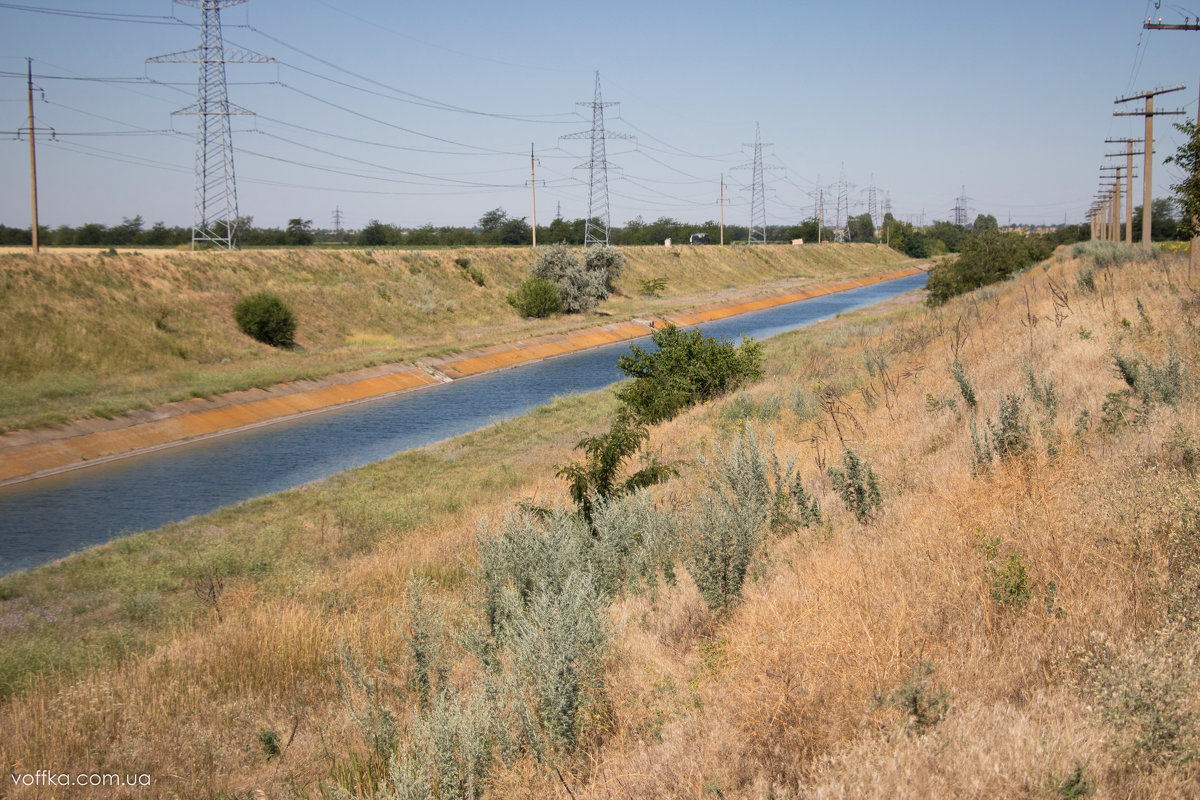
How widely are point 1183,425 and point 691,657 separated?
4098 millimetres

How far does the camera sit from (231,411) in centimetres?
2408

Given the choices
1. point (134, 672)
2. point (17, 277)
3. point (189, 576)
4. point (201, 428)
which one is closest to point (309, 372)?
point (201, 428)

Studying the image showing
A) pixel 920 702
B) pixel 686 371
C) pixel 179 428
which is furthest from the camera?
pixel 179 428

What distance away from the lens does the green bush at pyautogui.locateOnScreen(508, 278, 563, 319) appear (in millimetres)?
47031

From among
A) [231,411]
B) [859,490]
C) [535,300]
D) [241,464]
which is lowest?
[241,464]

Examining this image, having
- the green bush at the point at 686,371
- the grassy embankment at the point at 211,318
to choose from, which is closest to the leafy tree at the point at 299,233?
the grassy embankment at the point at 211,318

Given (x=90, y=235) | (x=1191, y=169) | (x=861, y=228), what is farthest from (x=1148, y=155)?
(x=861, y=228)

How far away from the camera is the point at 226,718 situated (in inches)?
226

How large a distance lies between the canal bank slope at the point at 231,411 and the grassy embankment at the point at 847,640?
9601 mm

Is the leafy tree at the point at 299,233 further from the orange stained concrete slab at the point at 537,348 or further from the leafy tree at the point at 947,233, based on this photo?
the leafy tree at the point at 947,233

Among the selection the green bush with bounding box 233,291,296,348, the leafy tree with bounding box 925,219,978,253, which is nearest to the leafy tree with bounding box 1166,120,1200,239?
the green bush with bounding box 233,291,296,348

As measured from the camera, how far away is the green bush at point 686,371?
18969 millimetres

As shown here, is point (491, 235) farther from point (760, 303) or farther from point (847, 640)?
point (847, 640)

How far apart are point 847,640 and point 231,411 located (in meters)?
23.7
